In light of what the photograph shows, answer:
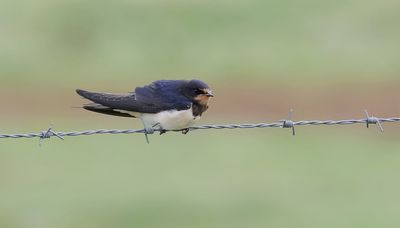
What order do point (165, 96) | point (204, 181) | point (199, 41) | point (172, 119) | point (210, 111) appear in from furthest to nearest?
point (199, 41)
point (210, 111)
point (204, 181)
point (165, 96)
point (172, 119)

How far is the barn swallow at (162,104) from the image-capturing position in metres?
6.01

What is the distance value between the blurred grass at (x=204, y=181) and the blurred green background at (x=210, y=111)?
0.07 ft

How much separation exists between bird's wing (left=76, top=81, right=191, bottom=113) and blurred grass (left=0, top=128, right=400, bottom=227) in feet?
14.0

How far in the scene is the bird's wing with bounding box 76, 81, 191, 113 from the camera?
597cm

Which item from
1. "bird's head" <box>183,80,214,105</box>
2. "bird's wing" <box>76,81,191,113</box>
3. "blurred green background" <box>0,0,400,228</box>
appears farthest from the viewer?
"blurred green background" <box>0,0,400,228</box>

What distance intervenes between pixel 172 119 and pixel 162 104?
11 cm

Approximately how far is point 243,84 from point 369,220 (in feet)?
23.0

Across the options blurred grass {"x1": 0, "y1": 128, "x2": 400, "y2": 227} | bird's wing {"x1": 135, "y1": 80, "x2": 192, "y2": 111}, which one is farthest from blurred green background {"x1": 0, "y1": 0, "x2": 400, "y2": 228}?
bird's wing {"x1": 135, "y1": 80, "x2": 192, "y2": 111}

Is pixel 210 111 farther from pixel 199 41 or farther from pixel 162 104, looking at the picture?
pixel 162 104

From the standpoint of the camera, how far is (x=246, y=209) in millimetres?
10781

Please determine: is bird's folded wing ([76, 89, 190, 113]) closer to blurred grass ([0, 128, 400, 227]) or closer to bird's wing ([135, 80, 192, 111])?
bird's wing ([135, 80, 192, 111])

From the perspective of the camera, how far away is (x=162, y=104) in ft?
19.9

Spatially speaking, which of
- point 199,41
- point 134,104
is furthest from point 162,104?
point 199,41

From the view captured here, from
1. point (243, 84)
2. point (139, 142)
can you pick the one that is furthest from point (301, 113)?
point (139, 142)
